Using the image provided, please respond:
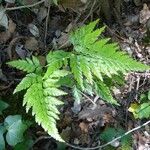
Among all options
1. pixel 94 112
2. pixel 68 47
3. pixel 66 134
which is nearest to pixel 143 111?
pixel 94 112

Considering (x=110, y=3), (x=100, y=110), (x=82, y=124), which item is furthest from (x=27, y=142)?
(x=110, y=3)

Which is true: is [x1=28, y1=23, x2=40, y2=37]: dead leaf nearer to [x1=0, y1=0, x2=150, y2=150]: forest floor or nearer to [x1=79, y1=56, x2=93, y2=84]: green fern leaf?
[x1=0, y1=0, x2=150, y2=150]: forest floor

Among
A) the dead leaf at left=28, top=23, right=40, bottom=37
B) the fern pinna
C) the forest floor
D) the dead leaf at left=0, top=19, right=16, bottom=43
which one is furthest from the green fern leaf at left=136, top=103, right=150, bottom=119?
the dead leaf at left=0, top=19, right=16, bottom=43

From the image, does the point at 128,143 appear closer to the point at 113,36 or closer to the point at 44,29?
the point at 113,36

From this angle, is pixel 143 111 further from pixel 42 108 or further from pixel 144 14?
pixel 42 108

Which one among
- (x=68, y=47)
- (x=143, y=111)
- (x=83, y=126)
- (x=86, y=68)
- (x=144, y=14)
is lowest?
(x=143, y=111)
